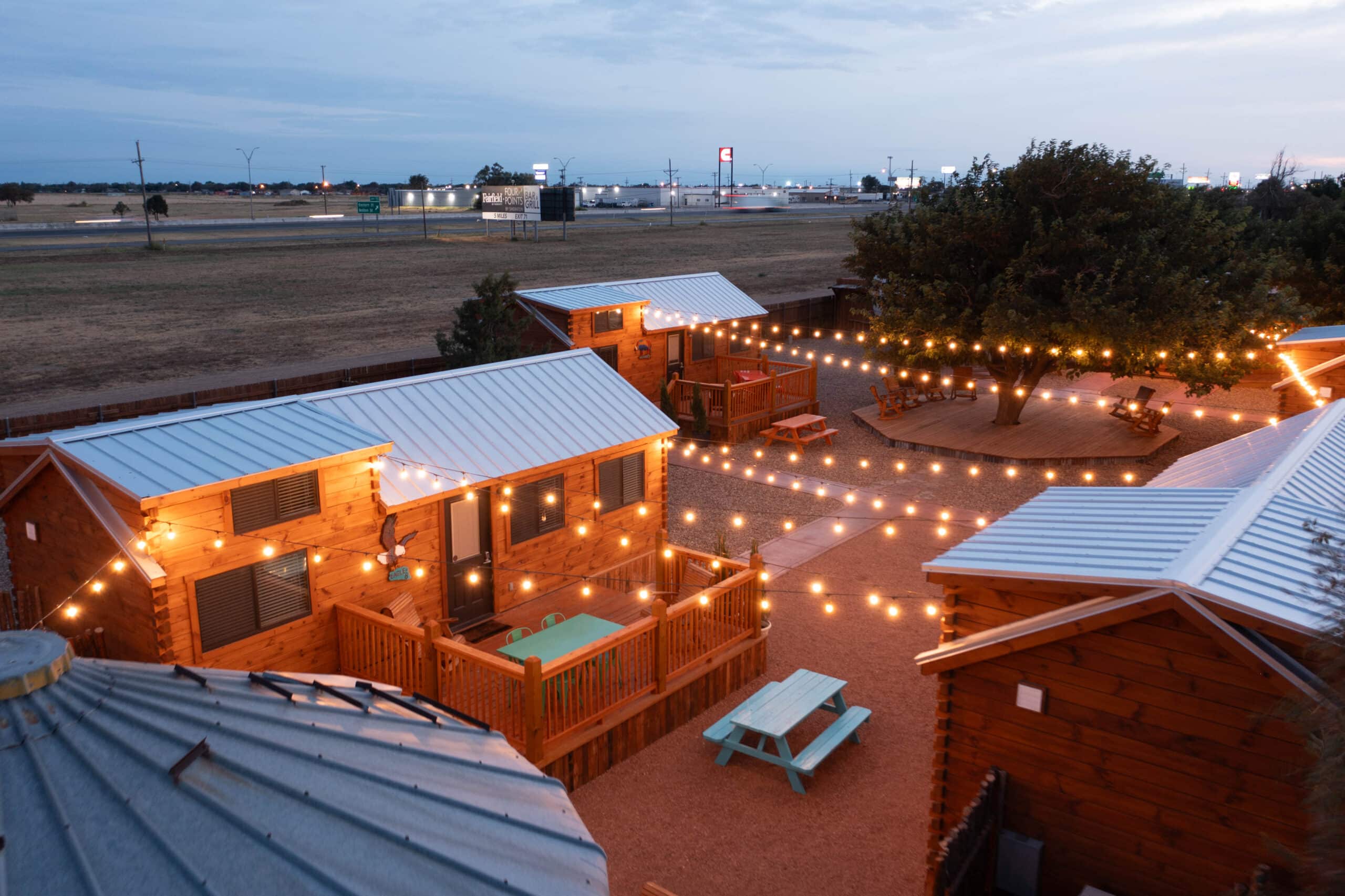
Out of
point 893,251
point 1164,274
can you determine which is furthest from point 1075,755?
point 893,251

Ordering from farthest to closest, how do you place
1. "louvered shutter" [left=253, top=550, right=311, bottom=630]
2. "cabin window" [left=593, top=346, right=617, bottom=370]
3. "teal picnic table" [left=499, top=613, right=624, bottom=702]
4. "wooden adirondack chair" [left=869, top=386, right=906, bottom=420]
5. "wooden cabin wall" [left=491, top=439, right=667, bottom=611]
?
"wooden adirondack chair" [left=869, top=386, right=906, bottom=420] → "cabin window" [left=593, top=346, right=617, bottom=370] → "wooden cabin wall" [left=491, top=439, right=667, bottom=611] → "teal picnic table" [left=499, top=613, right=624, bottom=702] → "louvered shutter" [left=253, top=550, right=311, bottom=630]

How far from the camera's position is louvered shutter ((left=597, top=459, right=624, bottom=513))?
14.5 metres

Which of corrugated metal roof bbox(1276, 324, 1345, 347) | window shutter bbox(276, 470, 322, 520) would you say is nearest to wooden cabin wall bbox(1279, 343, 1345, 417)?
corrugated metal roof bbox(1276, 324, 1345, 347)

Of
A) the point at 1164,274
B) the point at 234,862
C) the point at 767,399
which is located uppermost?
the point at 1164,274

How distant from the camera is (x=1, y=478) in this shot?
11539 mm

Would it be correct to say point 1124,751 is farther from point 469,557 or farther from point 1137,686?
point 469,557

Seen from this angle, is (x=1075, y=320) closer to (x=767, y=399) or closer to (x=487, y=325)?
(x=767, y=399)

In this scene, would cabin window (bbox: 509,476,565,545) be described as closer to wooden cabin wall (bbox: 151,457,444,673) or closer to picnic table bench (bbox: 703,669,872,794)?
wooden cabin wall (bbox: 151,457,444,673)

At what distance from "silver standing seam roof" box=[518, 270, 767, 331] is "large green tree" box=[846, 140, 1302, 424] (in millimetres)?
5028

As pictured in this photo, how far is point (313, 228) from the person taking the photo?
304ft

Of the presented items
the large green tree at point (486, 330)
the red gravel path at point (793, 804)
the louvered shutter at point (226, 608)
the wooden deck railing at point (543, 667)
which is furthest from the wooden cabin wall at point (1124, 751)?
the large green tree at point (486, 330)

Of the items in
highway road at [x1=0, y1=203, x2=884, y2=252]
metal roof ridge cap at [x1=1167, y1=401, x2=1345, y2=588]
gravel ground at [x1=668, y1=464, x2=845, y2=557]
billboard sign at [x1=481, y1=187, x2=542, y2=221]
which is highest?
billboard sign at [x1=481, y1=187, x2=542, y2=221]

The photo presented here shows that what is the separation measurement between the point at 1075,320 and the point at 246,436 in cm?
1701

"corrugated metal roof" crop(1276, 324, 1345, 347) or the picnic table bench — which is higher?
"corrugated metal roof" crop(1276, 324, 1345, 347)
